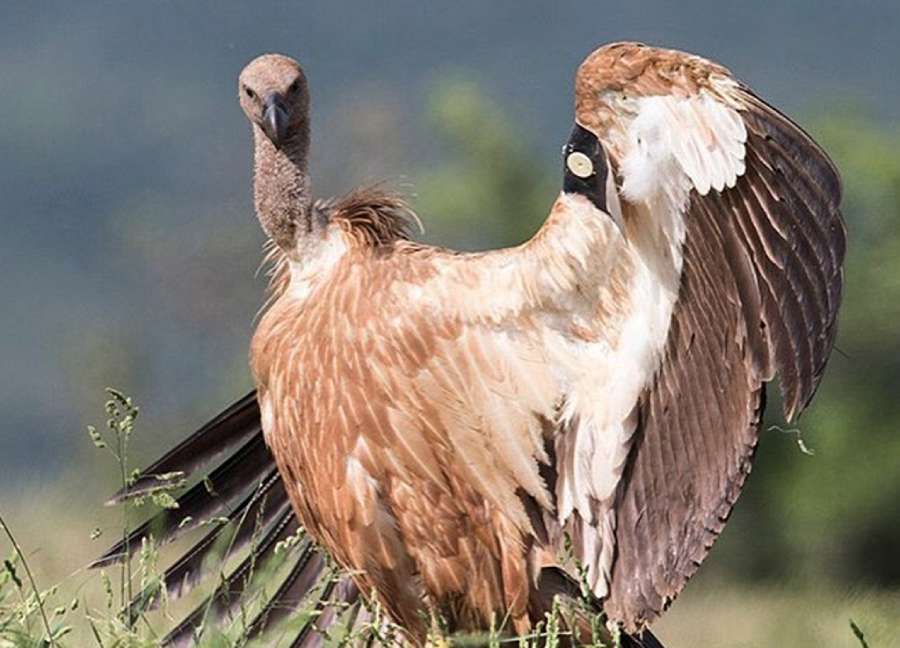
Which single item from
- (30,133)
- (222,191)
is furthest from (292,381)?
(30,133)

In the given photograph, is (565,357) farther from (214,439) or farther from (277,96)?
(214,439)

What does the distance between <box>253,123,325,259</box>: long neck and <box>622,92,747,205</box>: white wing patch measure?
3.50 feet

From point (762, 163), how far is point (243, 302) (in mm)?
9219

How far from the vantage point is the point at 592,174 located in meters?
5.64

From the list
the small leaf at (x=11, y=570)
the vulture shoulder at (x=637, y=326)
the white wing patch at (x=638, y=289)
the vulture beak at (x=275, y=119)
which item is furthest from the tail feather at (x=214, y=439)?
the small leaf at (x=11, y=570)

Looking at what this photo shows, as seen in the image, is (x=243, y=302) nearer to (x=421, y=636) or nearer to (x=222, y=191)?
(x=222, y=191)

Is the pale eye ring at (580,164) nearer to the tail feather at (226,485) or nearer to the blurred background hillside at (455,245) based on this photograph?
the blurred background hillside at (455,245)

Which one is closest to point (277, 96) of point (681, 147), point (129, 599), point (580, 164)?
point (580, 164)

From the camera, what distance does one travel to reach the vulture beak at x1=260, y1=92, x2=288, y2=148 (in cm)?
638

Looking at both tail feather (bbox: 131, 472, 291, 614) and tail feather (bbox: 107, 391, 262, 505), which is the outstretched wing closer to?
tail feather (bbox: 131, 472, 291, 614)

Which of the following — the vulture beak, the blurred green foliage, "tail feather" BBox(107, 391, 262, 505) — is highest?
the vulture beak

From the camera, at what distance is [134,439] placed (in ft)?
35.1

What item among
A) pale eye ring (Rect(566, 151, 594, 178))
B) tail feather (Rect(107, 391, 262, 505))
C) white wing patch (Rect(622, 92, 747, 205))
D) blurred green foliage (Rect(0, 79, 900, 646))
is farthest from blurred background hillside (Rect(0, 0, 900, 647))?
pale eye ring (Rect(566, 151, 594, 178))

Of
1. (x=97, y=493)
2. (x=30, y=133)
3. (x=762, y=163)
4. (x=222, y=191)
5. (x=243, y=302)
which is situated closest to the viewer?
(x=762, y=163)
